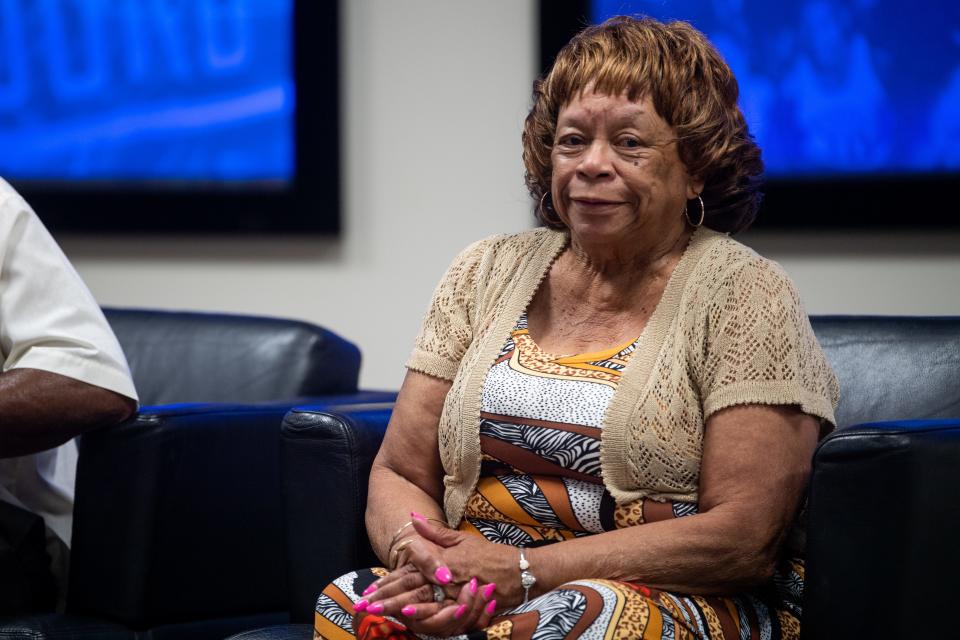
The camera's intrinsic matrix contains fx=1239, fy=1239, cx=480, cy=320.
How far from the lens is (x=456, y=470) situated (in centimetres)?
183

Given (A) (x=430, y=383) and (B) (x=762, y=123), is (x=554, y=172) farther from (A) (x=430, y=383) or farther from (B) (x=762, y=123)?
(B) (x=762, y=123)

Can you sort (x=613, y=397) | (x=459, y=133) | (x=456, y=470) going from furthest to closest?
1. (x=459, y=133)
2. (x=456, y=470)
3. (x=613, y=397)

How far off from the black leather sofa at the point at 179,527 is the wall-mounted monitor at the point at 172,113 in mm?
873

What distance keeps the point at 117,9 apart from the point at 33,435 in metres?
1.57

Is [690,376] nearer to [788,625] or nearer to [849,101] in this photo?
[788,625]

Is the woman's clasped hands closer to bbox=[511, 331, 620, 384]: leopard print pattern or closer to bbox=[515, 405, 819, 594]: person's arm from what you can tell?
bbox=[515, 405, 819, 594]: person's arm

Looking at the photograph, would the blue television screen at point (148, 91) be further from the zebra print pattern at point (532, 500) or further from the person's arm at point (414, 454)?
the zebra print pattern at point (532, 500)

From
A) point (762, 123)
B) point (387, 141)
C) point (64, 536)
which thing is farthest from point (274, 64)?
point (64, 536)

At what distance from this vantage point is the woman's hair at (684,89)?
1769 mm

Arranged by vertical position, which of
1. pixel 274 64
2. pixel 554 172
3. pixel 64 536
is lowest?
pixel 64 536

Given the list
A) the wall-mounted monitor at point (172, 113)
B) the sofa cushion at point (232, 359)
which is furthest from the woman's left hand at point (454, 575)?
the wall-mounted monitor at point (172, 113)

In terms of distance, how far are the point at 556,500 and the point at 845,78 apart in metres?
1.39

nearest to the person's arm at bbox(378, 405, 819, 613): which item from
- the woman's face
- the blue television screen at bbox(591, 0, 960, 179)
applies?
the woman's face

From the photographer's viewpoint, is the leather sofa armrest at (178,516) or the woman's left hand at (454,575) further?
the leather sofa armrest at (178,516)
